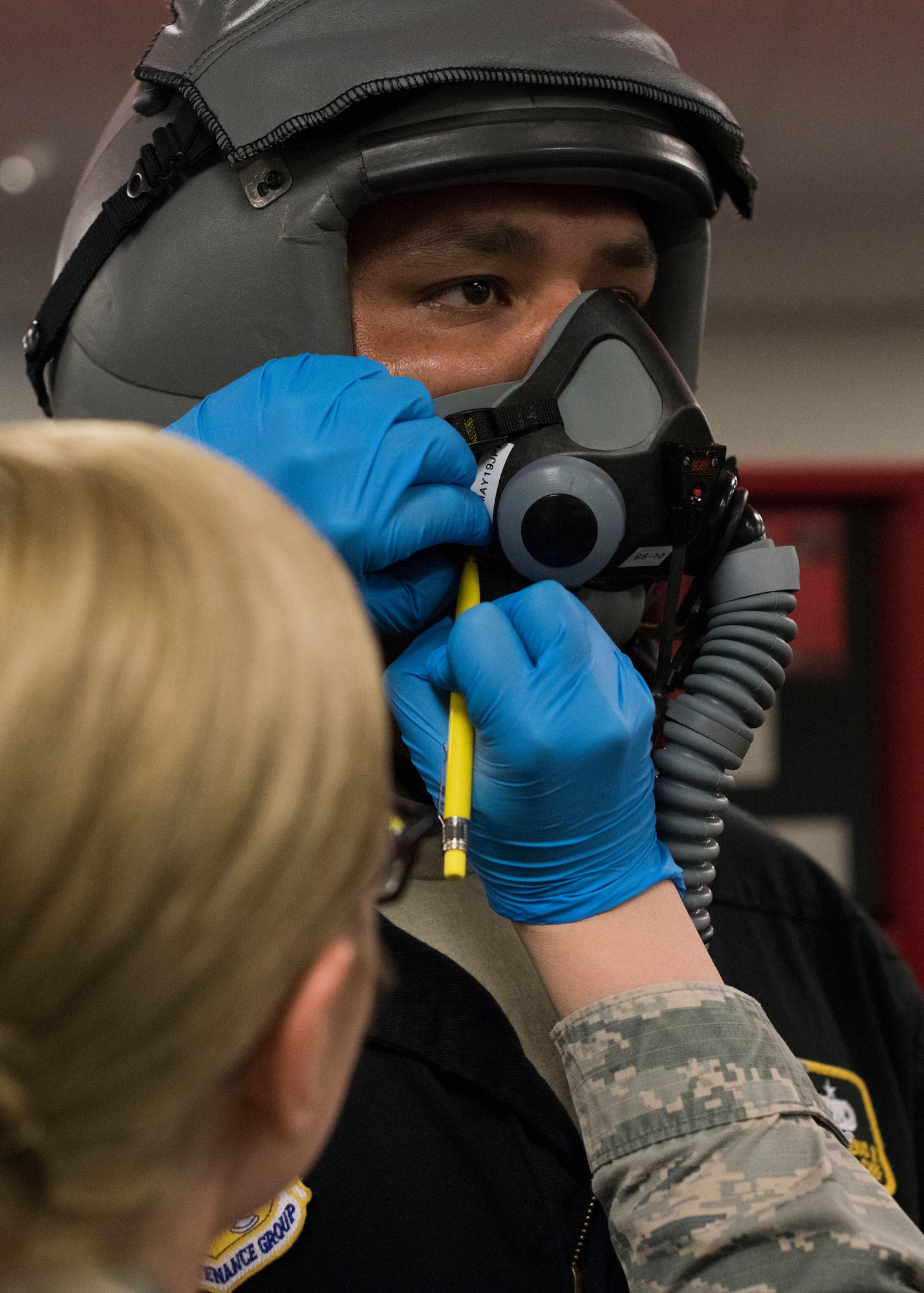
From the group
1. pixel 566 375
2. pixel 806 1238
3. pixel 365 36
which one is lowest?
pixel 806 1238

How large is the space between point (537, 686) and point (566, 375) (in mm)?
427

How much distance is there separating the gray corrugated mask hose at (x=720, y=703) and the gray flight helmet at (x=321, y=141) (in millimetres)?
494

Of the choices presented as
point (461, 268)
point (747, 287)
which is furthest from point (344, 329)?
point (747, 287)

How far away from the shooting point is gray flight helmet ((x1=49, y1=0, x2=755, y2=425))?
124cm

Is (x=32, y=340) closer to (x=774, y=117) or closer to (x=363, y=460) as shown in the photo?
(x=363, y=460)

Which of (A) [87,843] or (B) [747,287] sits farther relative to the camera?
(B) [747,287]

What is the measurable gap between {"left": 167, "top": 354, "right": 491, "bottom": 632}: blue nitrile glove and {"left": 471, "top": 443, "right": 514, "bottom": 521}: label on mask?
0.14 feet

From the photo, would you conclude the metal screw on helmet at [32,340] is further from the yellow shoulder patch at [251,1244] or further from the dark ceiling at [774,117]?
the yellow shoulder patch at [251,1244]

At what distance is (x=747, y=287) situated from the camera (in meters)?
3.28

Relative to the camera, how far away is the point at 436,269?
1301 mm

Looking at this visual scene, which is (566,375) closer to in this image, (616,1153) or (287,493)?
(287,493)

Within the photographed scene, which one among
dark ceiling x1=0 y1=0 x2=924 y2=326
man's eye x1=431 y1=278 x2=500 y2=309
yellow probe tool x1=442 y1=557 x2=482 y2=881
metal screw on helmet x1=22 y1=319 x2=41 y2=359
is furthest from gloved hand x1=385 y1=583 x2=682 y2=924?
dark ceiling x1=0 y1=0 x2=924 y2=326

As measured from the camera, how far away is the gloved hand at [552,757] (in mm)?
988

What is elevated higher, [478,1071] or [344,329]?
[344,329]
